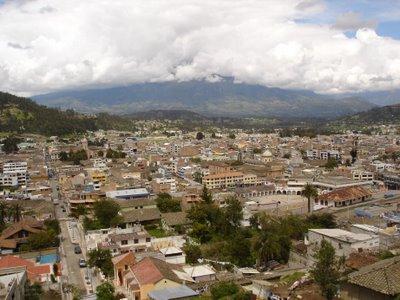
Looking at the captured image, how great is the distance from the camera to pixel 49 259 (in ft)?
89.3

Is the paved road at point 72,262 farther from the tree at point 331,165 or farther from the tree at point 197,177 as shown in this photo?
the tree at point 331,165

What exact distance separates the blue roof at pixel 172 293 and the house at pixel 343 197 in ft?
83.9

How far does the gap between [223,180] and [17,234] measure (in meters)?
26.1

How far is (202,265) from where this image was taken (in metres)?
23.5

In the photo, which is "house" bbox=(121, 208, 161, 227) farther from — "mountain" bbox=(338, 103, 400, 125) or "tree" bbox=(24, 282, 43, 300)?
"mountain" bbox=(338, 103, 400, 125)

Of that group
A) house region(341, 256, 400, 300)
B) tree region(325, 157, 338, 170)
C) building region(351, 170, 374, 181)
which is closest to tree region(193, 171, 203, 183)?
building region(351, 170, 374, 181)

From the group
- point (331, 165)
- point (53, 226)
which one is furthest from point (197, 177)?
point (53, 226)

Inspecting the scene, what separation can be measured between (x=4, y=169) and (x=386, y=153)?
5287 centimetres

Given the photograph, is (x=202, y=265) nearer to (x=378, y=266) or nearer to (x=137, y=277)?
(x=137, y=277)

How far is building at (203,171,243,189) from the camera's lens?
172 ft

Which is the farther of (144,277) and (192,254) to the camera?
(192,254)

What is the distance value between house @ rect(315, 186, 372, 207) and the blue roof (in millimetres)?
25561

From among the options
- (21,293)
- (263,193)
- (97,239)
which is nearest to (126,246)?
(97,239)

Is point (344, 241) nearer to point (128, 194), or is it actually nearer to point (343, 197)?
point (343, 197)
